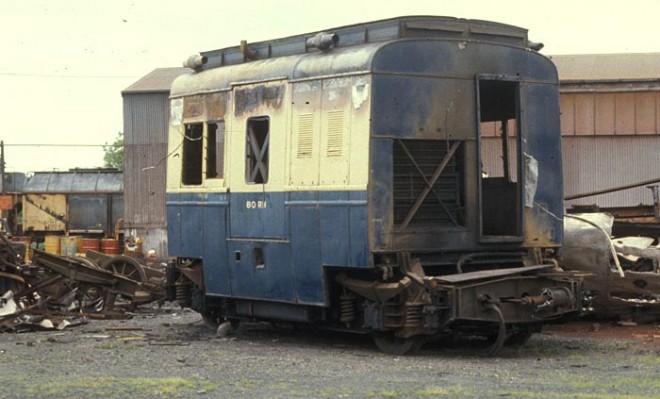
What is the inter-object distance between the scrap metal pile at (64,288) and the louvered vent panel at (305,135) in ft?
16.7

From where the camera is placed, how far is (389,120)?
43.0 ft

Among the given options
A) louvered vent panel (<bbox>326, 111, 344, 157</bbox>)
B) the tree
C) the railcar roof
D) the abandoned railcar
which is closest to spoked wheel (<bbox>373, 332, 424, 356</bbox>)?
the abandoned railcar

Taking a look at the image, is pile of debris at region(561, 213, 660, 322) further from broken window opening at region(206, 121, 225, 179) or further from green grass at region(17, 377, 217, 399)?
green grass at region(17, 377, 217, 399)

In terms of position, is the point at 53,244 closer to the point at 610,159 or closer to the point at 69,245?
the point at 69,245

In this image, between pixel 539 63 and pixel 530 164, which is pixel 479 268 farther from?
pixel 539 63

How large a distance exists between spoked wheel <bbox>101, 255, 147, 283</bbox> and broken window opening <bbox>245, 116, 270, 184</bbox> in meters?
5.51

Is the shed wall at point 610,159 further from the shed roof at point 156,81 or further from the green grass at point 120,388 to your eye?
the green grass at point 120,388

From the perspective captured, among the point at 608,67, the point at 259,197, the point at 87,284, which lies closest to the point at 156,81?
the point at 608,67

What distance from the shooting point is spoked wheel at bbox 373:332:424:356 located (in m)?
13.4

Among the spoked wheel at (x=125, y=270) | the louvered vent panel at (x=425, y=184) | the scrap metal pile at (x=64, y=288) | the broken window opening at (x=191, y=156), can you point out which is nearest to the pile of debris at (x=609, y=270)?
the louvered vent panel at (x=425, y=184)

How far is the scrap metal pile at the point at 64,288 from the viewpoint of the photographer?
17.4 m

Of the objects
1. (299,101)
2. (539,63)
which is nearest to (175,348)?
(299,101)

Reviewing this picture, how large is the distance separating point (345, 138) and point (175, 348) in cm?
313

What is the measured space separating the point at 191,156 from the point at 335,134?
3.53 m
